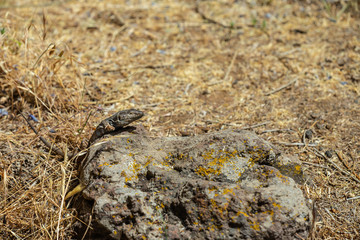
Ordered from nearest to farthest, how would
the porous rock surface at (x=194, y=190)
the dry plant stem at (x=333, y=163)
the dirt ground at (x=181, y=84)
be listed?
the porous rock surface at (x=194, y=190) → the dirt ground at (x=181, y=84) → the dry plant stem at (x=333, y=163)

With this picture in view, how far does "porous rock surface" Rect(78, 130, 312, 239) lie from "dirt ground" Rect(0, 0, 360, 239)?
0.34m

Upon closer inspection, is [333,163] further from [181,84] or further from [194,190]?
[181,84]

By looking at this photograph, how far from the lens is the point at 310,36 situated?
16.3ft

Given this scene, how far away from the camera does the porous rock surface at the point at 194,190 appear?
7.10ft

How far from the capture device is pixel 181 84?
4238 millimetres

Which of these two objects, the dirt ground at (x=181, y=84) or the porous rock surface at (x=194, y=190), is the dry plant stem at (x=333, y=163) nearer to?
the dirt ground at (x=181, y=84)

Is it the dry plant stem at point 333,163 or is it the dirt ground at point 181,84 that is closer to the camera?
the dirt ground at point 181,84

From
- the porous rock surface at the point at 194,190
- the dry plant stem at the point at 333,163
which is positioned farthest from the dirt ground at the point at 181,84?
the porous rock surface at the point at 194,190

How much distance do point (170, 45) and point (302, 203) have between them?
128 inches

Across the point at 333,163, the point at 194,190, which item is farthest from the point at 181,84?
the point at 194,190

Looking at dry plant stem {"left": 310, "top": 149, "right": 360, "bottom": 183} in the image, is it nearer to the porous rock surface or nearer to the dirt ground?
the dirt ground

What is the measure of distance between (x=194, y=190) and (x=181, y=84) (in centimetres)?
217

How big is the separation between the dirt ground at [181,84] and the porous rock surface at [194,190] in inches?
13.2

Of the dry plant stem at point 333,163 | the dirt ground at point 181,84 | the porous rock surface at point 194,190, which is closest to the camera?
the porous rock surface at point 194,190
